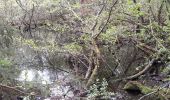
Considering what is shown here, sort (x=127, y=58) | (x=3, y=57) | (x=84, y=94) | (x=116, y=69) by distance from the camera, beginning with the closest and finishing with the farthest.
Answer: (x=3, y=57) → (x=84, y=94) → (x=116, y=69) → (x=127, y=58)

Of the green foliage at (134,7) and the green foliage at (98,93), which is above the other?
the green foliage at (134,7)

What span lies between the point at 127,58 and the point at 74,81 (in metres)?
3.11

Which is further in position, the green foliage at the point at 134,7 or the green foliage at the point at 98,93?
the green foliage at the point at 134,7

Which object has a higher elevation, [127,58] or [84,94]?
[127,58]

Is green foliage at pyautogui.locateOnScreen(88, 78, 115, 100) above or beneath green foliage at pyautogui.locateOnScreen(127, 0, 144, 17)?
→ beneath

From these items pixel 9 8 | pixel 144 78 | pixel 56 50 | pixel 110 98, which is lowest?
pixel 110 98

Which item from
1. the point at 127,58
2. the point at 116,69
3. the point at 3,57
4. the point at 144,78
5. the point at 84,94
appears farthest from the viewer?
the point at 127,58

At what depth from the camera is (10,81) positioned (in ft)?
26.4

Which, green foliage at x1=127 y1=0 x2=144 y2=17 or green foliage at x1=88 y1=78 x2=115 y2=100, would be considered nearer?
green foliage at x1=88 y1=78 x2=115 y2=100

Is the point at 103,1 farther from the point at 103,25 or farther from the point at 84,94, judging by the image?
the point at 84,94

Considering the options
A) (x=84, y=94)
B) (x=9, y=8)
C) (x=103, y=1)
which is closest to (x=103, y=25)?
(x=103, y=1)

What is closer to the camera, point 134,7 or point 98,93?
point 98,93

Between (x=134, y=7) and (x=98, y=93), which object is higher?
(x=134, y=7)

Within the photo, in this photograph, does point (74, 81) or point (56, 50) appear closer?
point (74, 81)
